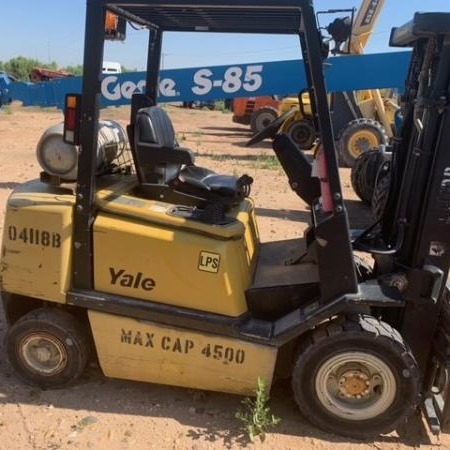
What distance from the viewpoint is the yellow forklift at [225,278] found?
3.12 meters

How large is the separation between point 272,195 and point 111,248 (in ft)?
21.7

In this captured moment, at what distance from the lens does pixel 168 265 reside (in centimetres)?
326

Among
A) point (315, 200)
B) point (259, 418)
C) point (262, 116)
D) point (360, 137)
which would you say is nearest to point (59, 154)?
point (315, 200)

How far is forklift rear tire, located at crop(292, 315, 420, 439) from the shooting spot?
10.3 ft

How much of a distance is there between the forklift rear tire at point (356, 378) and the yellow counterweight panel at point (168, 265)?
537 millimetres

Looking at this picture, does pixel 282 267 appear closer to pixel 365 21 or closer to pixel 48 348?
pixel 48 348

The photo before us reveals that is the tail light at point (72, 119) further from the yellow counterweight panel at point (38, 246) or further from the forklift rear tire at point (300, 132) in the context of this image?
the forklift rear tire at point (300, 132)

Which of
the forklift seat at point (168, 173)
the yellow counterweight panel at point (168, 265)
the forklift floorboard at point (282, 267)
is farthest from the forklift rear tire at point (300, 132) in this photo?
the yellow counterweight panel at point (168, 265)

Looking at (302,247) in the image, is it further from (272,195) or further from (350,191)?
(350,191)

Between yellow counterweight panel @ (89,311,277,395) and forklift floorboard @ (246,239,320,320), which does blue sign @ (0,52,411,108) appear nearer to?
forklift floorboard @ (246,239,320,320)

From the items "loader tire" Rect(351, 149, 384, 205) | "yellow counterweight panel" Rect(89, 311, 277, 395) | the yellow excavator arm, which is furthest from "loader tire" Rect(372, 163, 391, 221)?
the yellow excavator arm

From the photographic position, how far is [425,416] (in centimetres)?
340

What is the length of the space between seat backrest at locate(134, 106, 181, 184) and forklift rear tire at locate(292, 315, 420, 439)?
1.38 meters

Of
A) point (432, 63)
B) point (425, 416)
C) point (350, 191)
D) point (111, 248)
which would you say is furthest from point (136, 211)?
point (350, 191)
